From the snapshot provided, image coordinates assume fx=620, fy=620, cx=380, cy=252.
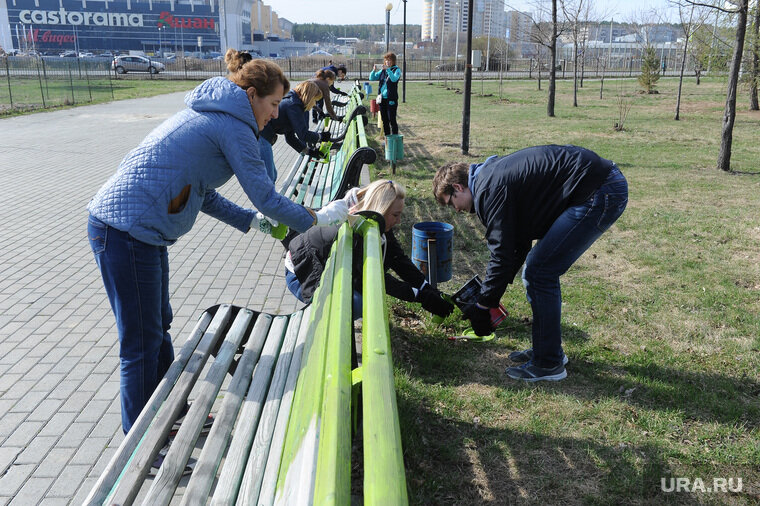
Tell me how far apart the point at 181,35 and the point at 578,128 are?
294ft

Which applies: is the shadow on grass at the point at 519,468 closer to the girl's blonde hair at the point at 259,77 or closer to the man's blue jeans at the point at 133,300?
the man's blue jeans at the point at 133,300

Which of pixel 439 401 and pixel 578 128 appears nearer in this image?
pixel 439 401

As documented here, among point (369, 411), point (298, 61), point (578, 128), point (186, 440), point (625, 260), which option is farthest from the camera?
point (298, 61)

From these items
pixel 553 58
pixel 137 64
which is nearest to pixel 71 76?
pixel 553 58

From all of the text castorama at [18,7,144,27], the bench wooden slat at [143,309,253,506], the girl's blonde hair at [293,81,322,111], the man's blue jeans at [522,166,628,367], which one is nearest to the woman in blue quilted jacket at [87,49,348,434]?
the bench wooden slat at [143,309,253,506]

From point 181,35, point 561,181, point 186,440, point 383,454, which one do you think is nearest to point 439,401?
point 561,181

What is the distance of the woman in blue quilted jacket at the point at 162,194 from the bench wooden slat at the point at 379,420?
844 mm

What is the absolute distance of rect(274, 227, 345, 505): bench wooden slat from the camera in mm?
1578

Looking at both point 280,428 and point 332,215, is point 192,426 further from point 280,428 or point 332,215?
point 332,215

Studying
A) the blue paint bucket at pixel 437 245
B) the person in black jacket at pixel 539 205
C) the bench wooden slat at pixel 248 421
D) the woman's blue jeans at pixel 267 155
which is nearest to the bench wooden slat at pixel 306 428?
the bench wooden slat at pixel 248 421

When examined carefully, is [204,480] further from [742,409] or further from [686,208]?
[686,208]

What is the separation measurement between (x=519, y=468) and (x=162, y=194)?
6.68 ft

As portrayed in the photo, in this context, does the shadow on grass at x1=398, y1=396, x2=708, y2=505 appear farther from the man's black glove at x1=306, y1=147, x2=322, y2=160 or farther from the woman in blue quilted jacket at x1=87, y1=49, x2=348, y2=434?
the man's black glove at x1=306, y1=147, x2=322, y2=160

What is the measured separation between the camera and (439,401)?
3.47 metres
